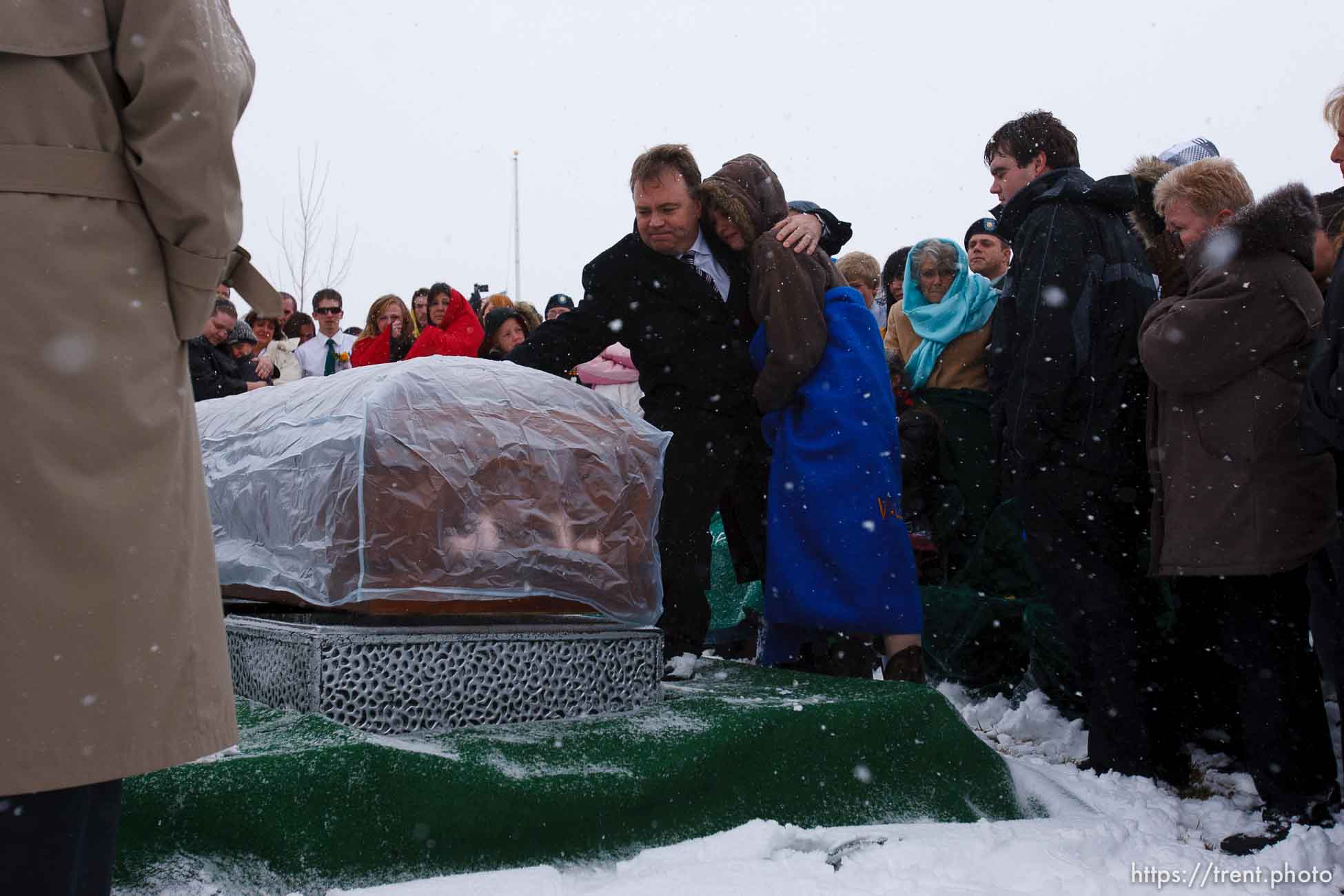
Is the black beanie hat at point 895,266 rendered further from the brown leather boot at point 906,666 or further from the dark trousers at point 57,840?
the dark trousers at point 57,840

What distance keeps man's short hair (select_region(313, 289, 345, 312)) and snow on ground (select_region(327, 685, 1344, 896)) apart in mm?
6265

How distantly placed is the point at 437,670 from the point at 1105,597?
1.91m

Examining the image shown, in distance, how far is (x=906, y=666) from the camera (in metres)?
3.82

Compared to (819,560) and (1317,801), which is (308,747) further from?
(1317,801)

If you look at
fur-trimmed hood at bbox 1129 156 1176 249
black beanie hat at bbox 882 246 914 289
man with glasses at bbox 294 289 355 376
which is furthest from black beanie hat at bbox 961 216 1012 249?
man with glasses at bbox 294 289 355 376

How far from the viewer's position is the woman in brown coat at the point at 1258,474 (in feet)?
9.88

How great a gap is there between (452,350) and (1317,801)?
4.87 meters

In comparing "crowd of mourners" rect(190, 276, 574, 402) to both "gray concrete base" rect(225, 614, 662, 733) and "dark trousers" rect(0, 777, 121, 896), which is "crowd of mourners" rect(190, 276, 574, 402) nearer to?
"gray concrete base" rect(225, 614, 662, 733)

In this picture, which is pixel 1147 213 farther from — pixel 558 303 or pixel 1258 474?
pixel 558 303

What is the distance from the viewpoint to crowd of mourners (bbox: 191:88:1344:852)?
3.07m

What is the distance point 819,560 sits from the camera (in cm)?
387

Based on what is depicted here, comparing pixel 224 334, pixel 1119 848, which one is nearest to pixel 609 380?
pixel 224 334

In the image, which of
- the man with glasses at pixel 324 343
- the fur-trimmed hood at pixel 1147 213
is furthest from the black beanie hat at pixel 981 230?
the man with glasses at pixel 324 343

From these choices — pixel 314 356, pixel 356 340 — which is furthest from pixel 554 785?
pixel 314 356
